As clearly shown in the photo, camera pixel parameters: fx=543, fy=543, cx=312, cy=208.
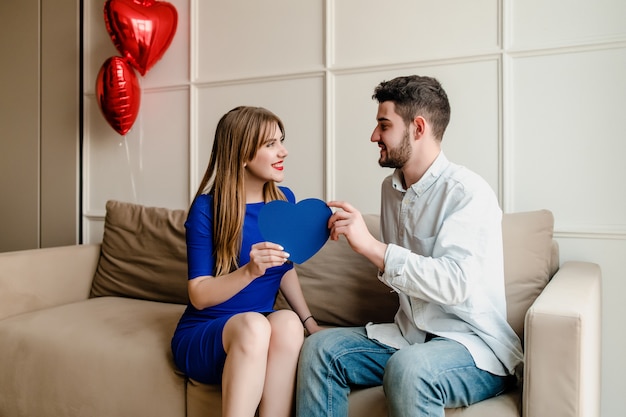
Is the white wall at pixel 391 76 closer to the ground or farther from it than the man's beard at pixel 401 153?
farther from it

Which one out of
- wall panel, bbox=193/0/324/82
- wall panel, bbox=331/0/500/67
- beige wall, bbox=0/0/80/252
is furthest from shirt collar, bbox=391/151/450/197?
beige wall, bbox=0/0/80/252

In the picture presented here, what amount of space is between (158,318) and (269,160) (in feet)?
2.47

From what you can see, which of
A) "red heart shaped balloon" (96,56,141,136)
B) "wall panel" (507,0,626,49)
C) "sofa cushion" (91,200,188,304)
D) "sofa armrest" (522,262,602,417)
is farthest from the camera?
"red heart shaped balloon" (96,56,141,136)

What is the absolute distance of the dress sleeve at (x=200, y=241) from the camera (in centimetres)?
150

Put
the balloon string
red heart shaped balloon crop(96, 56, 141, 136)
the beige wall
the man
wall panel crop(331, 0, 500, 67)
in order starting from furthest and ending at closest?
the beige wall, the balloon string, red heart shaped balloon crop(96, 56, 141, 136), wall panel crop(331, 0, 500, 67), the man

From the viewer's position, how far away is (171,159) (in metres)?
2.66

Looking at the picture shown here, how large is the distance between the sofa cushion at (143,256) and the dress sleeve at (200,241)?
2.28 ft

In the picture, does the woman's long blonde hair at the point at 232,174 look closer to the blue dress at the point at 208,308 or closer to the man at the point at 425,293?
the blue dress at the point at 208,308

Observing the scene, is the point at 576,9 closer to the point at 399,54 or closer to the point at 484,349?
the point at 399,54

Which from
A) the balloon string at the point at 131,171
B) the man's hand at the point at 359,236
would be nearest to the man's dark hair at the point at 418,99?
the man's hand at the point at 359,236

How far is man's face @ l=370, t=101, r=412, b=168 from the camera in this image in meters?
1.49

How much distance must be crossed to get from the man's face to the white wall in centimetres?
64

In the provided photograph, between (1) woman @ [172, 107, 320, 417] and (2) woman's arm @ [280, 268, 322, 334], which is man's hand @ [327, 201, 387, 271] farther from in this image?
(2) woman's arm @ [280, 268, 322, 334]

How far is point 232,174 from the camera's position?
1.57 meters
